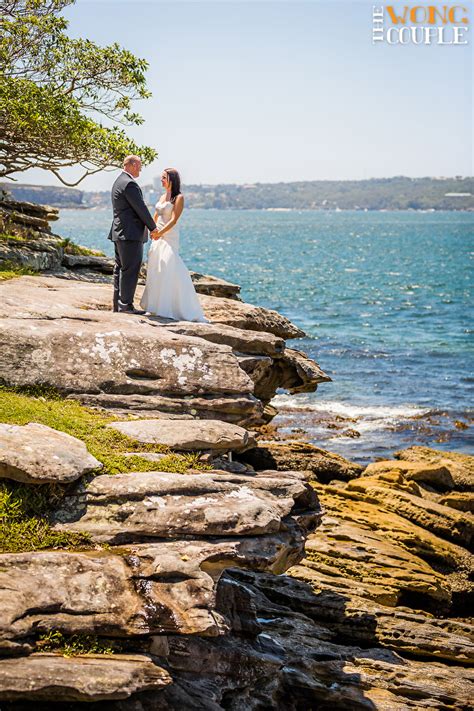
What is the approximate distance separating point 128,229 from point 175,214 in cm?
96

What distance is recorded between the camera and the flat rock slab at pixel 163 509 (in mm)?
10609

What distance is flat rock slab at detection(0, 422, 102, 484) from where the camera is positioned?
34.0 ft

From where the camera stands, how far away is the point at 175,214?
1697 cm

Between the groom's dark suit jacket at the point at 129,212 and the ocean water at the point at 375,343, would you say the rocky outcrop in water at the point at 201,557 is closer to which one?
the groom's dark suit jacket at the point at 129,212

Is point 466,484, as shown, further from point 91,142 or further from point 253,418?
point 91,142

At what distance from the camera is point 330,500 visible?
19.2 meters

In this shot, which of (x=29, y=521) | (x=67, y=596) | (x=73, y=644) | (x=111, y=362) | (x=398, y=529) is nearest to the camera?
(x=73, y=644)

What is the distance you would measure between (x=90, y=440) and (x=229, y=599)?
3029mm

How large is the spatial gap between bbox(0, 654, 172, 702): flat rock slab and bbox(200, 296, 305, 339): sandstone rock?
9.26 metres

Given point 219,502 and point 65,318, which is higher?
point 65,318

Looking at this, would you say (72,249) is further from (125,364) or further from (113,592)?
(113,592)

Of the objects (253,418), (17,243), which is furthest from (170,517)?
(17,243)

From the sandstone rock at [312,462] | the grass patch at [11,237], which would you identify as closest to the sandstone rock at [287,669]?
the sandstone rock at [312,462]

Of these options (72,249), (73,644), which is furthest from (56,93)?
(73,644)
